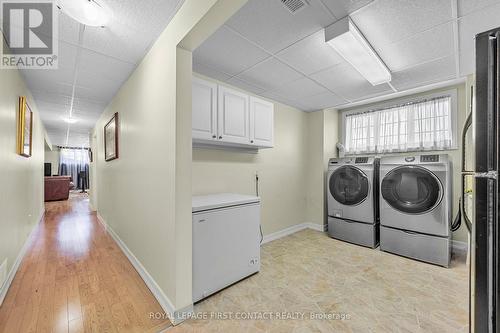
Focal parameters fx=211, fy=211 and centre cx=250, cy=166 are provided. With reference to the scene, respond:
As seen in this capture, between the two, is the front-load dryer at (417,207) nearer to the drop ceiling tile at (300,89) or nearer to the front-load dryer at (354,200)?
the front-load dryer at (354,200)

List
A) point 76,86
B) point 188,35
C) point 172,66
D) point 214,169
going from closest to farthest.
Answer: point 188,35
point 172,66
point 214,169
point 76,86

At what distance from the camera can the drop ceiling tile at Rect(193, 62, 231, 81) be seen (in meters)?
2.37

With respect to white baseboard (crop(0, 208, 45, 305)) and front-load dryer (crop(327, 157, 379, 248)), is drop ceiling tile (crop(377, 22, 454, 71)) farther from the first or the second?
white baseboard (crop(0, 208, 45, 305))

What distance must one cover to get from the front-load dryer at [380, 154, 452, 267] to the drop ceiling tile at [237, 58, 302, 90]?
1760 millimetres

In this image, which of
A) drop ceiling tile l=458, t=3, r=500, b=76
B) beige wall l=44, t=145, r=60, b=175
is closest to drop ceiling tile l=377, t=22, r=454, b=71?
drop ceiling tile l=458, t=3, r=500, b=76

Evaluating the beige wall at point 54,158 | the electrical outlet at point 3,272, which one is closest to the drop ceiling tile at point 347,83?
the electrical outlet at point 3,272

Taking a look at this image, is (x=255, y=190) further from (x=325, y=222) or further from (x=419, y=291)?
(x=419, y=291)

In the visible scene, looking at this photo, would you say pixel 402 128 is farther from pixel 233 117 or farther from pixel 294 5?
pixel 294 5

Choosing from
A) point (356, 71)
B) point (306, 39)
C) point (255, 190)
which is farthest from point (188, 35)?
point (255, 190)

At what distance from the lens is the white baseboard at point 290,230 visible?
3330 mm

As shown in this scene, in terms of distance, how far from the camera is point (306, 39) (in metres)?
1.84

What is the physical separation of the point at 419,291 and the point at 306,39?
2530 millimetres

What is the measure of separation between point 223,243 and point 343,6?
6.88 ft

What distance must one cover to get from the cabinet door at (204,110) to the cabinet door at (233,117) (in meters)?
0.08
